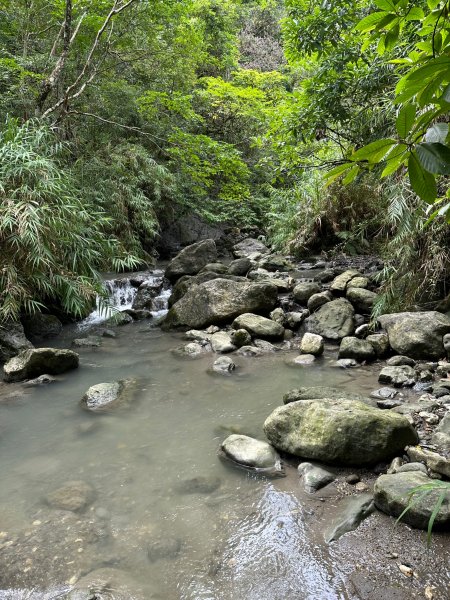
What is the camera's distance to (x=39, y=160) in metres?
5.32

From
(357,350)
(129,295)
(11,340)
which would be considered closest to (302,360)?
(357,350)

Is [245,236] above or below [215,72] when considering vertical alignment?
below

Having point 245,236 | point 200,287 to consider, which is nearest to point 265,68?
point 245,236

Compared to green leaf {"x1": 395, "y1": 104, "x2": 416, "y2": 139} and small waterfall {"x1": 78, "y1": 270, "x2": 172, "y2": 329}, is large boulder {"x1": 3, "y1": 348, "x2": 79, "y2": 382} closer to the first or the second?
small waterfall {"x1": 78, "y1": 270, "x2": 172, "y2": 329}

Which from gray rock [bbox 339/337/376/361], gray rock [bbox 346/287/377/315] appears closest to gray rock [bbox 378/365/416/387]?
gray rock [bbox 339/337/376/361]

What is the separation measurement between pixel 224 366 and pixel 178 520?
7.91 feet

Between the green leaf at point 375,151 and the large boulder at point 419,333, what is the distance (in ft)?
12.9

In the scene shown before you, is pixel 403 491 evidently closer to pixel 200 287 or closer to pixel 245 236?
pixel 200 287

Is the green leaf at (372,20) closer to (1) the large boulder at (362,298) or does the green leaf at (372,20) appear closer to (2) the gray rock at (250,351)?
(2) the gray rock at (250,351)

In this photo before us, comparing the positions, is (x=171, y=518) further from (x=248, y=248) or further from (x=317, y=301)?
(x=248, y=248)

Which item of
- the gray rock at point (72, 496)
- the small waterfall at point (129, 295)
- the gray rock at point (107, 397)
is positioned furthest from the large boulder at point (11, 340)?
the gray rock at point (72, 496)

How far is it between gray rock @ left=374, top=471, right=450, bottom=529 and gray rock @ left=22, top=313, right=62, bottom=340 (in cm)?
533

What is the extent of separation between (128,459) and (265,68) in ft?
60.9

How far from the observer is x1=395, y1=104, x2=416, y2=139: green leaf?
0.76 m
